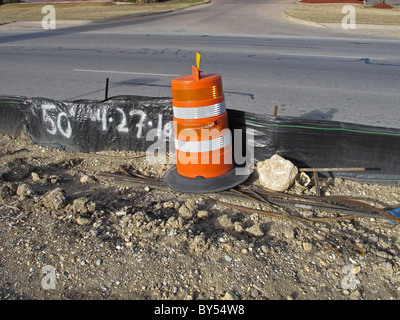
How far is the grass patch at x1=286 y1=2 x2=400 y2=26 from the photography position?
19.7 meters

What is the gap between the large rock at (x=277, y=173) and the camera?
15.8 feet

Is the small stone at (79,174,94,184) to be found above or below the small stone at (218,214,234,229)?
above

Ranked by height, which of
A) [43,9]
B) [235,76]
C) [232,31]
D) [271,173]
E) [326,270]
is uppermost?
[43,9]

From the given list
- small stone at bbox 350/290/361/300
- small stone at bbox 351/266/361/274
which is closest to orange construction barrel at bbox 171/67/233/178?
small stone at bbox 351/266/361/274

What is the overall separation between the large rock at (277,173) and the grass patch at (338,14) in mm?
16929

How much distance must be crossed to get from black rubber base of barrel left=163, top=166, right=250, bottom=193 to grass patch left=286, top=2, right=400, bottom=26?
17.2m

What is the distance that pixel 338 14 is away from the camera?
22.5 meters

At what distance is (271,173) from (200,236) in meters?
1.46

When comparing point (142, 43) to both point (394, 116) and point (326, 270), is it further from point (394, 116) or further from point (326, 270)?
point (326, 270)

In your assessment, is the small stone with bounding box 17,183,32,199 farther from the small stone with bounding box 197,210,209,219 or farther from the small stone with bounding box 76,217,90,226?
the small stone with bounding box 197,210,209,219

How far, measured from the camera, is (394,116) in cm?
700

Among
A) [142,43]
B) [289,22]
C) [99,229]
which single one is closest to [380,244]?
[99,229]

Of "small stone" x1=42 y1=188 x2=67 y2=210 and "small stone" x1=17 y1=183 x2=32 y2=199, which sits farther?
"small stone" x1=17 y1=183 x2=32 y2=199

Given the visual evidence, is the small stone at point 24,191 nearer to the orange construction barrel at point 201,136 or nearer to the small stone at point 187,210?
the orange construction barrel at point 201,136
